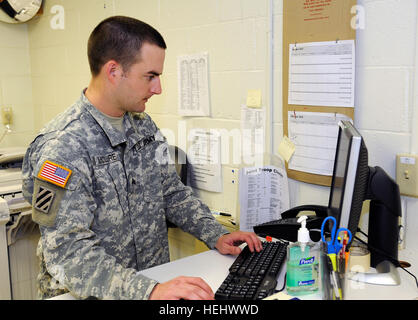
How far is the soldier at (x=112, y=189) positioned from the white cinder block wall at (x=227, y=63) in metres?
0.45

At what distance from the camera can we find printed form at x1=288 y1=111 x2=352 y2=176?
166 centimetres

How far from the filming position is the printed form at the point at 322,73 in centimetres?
159

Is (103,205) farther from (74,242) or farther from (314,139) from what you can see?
(314,139)

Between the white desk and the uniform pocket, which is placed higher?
the uniform pocket

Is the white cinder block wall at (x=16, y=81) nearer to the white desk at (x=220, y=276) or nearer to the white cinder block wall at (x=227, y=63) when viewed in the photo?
the white cinder block wall at (x=227, y=63)

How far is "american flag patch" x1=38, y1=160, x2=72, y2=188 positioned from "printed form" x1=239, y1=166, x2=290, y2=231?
815 millimetres

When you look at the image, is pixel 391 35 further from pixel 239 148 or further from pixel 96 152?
pixel 96 152

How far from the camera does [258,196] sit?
1.92 m

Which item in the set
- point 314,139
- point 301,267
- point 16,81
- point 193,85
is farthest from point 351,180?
point 16,81

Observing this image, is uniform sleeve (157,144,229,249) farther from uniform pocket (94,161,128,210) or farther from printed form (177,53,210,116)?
printed form (177,53,210,116)

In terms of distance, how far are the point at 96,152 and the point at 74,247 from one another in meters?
0.33

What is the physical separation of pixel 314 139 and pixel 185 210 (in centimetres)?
56

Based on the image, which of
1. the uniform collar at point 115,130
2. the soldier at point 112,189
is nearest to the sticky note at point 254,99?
the soldier at point 112,189

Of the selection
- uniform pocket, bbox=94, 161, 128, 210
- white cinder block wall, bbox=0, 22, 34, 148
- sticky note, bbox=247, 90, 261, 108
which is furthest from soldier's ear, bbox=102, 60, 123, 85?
white cinder block wall, bbox=0, 22, 34, 148
